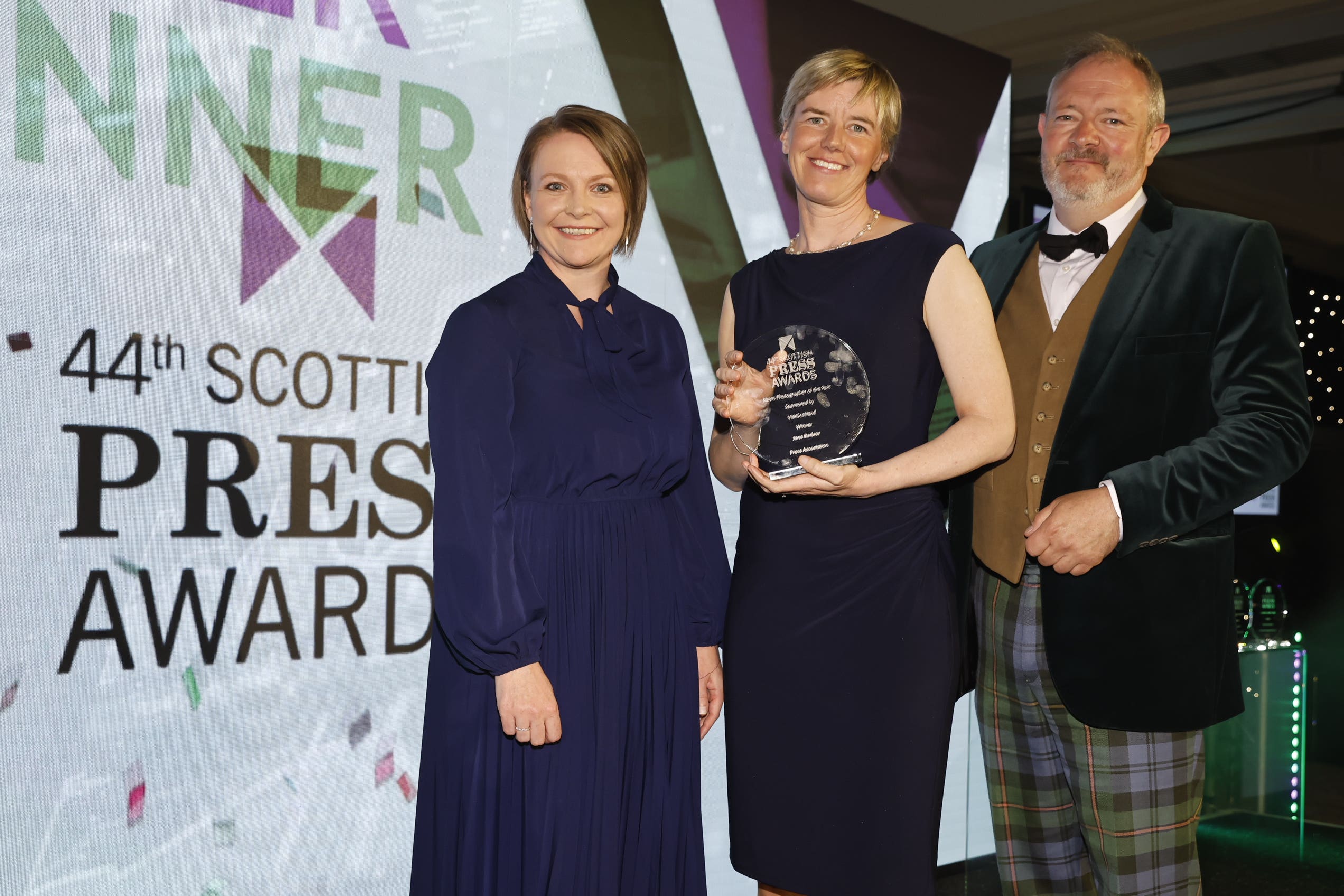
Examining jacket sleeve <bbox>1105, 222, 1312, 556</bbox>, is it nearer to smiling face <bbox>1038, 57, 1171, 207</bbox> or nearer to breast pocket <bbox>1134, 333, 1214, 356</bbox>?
breast pocket <bbox>1134, 333, 1214, 356</bbox>

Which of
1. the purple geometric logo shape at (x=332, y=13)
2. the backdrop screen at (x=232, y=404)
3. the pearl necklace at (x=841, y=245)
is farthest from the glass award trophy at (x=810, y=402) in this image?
the purple geometric logo shape at (x=332, y=13)

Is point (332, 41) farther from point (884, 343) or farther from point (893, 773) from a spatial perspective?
point (893, 773)

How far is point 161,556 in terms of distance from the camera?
2500 mm

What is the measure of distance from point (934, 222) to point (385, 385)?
87.6 inches

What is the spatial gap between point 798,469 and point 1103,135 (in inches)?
34.6

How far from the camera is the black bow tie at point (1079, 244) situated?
1.99m

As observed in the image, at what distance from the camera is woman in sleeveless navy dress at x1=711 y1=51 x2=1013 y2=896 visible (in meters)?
1.81

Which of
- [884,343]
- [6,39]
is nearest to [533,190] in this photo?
[884,343]

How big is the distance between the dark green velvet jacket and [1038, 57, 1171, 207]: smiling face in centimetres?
17

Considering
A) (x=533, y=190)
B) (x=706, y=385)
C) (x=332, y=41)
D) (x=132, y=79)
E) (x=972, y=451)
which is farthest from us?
(x=706, y=385)

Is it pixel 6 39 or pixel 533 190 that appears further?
pixel 6 39

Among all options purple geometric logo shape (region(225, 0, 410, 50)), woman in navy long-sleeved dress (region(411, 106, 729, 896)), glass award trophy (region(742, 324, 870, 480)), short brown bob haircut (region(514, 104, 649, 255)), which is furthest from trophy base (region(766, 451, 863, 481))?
purple geometric logo shape (region(225, 0, 410, 50))

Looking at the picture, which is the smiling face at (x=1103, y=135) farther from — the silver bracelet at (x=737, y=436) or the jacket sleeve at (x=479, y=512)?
the jacket sleeve at (x=479, y=512)

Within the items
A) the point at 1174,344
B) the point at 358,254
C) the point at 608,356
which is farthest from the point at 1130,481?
the point at 358,254
